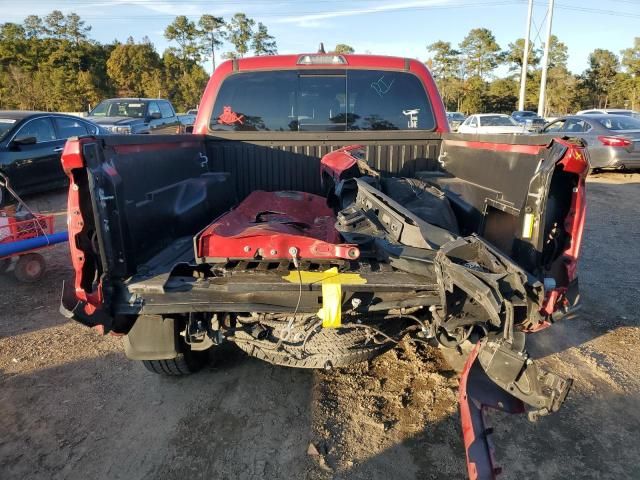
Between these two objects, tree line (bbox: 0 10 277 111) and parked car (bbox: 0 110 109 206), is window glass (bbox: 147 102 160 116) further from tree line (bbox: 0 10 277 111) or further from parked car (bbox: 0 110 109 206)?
tree line (bbox: 0 10 277 111)

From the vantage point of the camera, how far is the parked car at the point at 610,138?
11359mm

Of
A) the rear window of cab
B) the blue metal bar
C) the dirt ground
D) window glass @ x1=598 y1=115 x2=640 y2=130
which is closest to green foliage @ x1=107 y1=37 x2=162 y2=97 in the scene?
window glass @ x1=598 y1=115 x2=640 y2=130

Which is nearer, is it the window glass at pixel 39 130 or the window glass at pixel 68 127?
the window glass at pixel 39 130

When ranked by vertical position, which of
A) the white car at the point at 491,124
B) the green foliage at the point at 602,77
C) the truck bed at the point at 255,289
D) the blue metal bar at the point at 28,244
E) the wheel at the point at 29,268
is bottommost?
the wheel at the point at 29,268

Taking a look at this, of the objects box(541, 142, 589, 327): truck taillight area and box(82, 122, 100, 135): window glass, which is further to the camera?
box(82, 122, 100, 135): window glass

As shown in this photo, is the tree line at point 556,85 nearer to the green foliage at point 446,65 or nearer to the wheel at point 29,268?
the green foliage at point 446,65

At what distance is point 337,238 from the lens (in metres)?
2.73

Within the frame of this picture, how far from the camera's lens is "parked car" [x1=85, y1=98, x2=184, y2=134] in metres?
13.4

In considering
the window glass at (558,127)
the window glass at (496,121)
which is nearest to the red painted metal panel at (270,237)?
the window glass at (558,127)

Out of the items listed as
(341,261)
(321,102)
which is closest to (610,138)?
(321,102)

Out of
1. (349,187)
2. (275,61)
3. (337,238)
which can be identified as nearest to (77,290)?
(337,238)

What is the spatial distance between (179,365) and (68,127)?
28.0 ft

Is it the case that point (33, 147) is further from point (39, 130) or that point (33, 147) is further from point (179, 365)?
point (179, 365)

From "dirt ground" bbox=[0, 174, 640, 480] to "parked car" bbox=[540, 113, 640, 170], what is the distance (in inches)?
364
